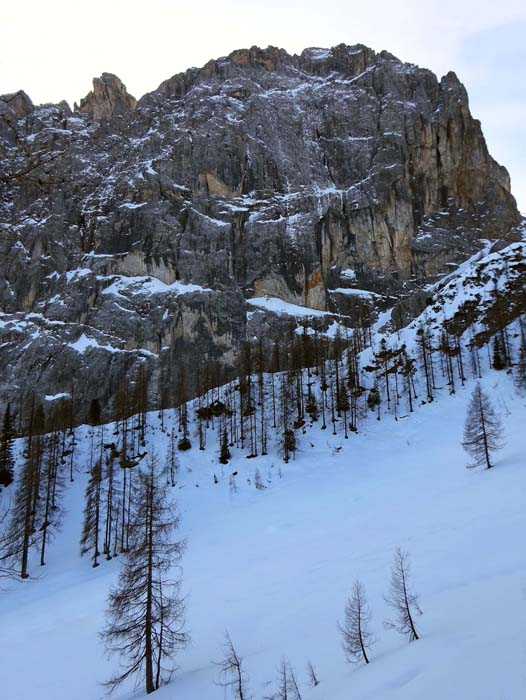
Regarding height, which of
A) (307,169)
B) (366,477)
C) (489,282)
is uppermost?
(307,169)

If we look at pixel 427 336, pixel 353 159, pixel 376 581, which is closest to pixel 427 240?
pixel 353 159

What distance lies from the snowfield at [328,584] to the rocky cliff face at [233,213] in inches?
2638

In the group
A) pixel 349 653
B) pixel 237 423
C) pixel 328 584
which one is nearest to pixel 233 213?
pixel 237 423

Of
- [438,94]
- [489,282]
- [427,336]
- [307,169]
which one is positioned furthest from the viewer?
[438,94]

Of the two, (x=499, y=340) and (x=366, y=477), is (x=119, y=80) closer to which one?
(x=499, y=340)

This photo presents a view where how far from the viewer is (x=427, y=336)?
66.9 m

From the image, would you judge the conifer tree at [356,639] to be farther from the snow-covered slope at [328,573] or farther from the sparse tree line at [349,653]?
the snow-covered slope at [328,573]

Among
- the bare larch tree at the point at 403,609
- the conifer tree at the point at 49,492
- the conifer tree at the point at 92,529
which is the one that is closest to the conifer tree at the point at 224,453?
the conifer tree at the point at 92,529

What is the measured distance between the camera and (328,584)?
19.7m

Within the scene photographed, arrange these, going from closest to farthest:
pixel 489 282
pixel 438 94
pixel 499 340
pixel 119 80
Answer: pixel 499 340 < pixel 489 282 < pixel 438 94 < pixel 119 80

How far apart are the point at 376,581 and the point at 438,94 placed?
571ft

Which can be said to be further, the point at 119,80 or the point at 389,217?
the point at 119,80

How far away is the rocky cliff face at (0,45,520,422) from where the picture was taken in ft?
355

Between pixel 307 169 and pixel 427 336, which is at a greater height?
pixel 307 169
